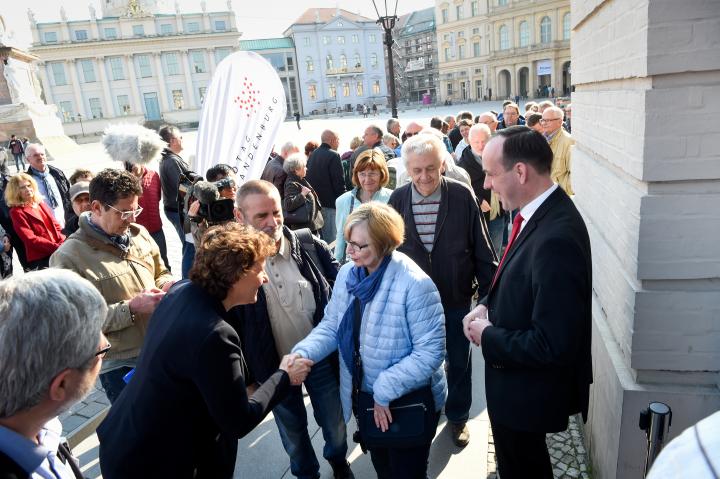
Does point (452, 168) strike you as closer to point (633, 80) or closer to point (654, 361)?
point (633, 80)

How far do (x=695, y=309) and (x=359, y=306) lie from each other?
144 centimetres

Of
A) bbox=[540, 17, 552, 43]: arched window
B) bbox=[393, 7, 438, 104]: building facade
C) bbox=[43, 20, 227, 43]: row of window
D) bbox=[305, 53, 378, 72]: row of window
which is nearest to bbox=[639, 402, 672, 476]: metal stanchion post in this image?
bbox=[540, 17, 552, 43]: arched window

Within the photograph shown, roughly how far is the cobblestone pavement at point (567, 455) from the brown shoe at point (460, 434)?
160mm

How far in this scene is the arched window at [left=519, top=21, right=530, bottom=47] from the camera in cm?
6116

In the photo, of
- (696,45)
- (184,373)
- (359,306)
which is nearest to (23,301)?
(184,373)

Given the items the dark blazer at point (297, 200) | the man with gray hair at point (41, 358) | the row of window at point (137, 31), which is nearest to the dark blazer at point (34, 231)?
the dark blazer at point (297, 200)

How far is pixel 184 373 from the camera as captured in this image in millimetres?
1649

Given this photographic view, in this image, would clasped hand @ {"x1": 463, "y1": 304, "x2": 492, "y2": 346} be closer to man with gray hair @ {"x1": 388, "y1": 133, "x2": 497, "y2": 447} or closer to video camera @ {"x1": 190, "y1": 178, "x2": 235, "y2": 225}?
man with gray hair @ {"x1": 388, "y1": 133, "x2": 497, "y2": 447}

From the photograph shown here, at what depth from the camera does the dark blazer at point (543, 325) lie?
5.85 ft

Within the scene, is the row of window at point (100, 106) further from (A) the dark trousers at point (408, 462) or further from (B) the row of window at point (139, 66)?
(A) the dark trousers at point (408, 462)

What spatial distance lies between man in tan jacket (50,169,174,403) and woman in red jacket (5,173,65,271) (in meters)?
2.82

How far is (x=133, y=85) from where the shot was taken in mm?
61781

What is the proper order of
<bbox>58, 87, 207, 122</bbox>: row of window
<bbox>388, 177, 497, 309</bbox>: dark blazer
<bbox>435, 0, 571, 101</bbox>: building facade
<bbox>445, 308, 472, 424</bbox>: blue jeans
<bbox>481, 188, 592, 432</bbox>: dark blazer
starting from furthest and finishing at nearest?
<bbox>58, 87, 207, 122</bbox>: row of window
<bbox>435, 0, 571, 101</bbox>: building facade
<bbox>445, 308, 472, 424</bbox>: blue jeans
<bbox>388, 177, 497, 309</bbox>: dark blazer
<bbox>481, 188, 592, 432</bbox>: dark blazer

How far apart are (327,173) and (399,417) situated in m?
4.80
